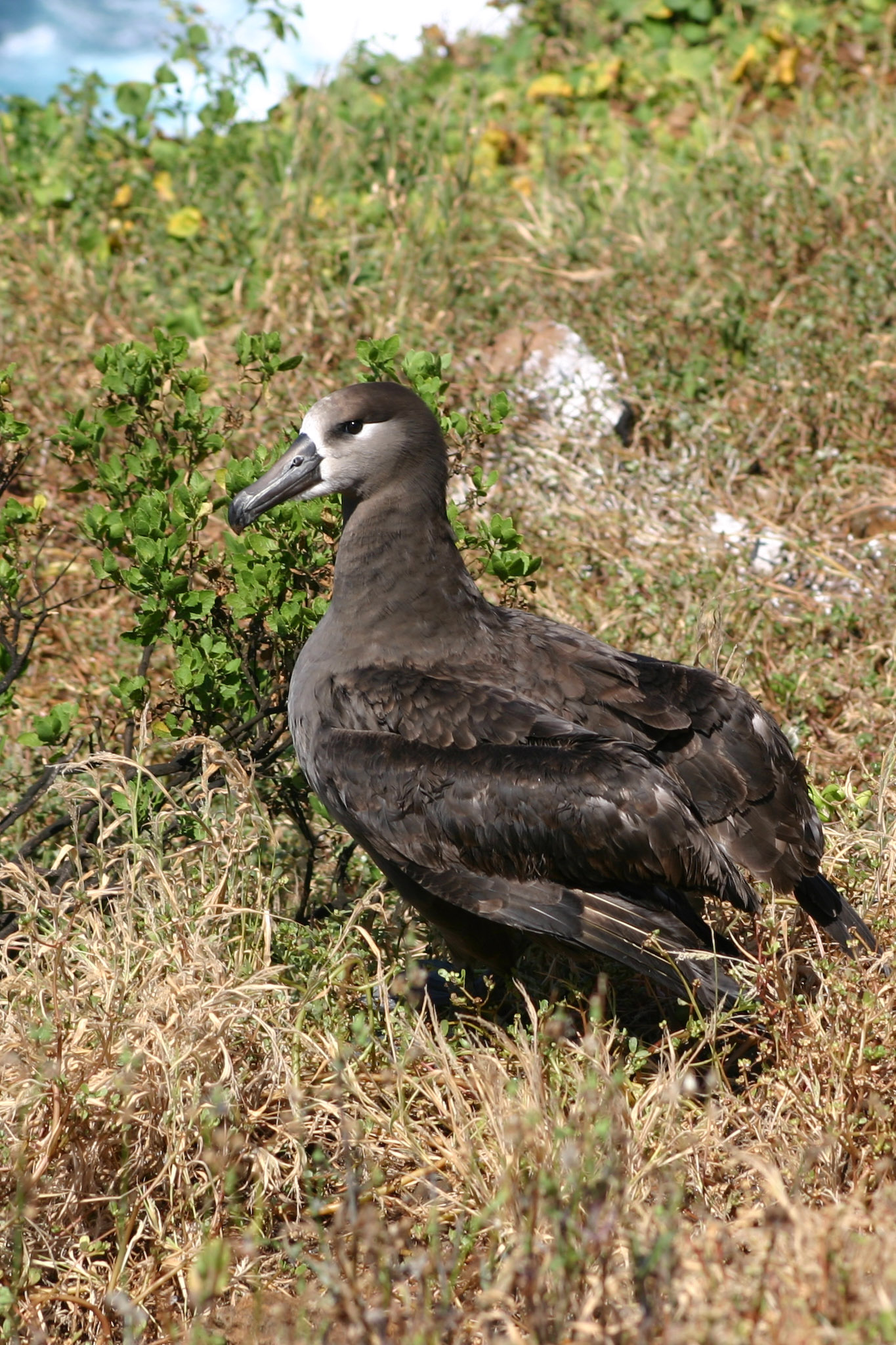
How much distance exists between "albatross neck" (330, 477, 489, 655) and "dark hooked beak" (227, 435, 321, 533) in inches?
6.8

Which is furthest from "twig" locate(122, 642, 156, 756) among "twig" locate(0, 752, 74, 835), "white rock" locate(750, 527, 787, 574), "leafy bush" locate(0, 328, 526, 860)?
"white rock" locate(750, 527, 787, 574)

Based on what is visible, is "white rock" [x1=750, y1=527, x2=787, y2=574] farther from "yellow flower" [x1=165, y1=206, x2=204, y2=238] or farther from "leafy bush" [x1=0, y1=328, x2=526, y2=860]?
"yellow flower" [x1=165, y1=206, x2=204, y2=238]

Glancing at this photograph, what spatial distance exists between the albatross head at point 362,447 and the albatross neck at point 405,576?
0.05 metres

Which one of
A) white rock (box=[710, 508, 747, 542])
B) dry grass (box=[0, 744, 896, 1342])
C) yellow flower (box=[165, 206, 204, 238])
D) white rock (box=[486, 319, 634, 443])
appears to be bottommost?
dry grass (box=[0, 744, 896, 1342])

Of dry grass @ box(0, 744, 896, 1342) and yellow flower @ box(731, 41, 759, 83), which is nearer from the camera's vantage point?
dry grass @ box(0, 744, 896, 1342)

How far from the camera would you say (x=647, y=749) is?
362 centimetres

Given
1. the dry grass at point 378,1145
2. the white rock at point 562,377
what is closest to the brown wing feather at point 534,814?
the dry grass at point 378,1145

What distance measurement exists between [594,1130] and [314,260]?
18.1 ft

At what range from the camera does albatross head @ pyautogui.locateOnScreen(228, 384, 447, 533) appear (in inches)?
154

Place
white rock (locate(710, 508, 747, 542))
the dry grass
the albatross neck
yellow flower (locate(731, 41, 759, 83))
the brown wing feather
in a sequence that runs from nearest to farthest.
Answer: the dry grass < the brown wing feather < the albatross neck < white rock (locate(710, 508, 747, 542)) < yellow flower (locate(731, 41, 759, 83))

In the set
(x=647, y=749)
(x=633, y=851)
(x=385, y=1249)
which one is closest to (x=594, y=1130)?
(x=385, y=1249)

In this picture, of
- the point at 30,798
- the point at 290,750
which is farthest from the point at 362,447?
the point at 30,798

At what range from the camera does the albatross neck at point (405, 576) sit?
151 inches

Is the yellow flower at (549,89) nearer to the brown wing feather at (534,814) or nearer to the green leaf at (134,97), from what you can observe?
the green leaf at (134,97)
